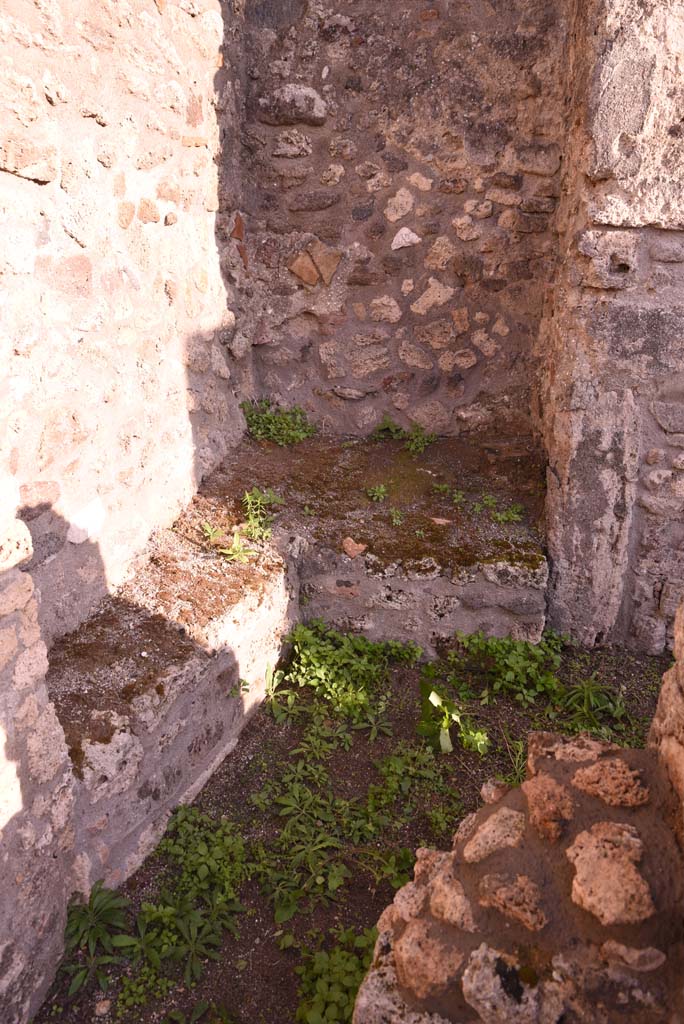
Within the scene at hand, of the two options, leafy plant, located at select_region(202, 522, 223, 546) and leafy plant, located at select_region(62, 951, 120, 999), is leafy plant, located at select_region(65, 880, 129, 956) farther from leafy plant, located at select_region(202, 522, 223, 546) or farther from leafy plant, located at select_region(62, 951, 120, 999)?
leafy plant, located at select_region(202, 522, 223, 546)

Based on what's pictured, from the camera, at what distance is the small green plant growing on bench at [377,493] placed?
3.66 m

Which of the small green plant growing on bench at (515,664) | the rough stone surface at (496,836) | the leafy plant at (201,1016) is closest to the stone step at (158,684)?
the leafy plant at (201,1016)

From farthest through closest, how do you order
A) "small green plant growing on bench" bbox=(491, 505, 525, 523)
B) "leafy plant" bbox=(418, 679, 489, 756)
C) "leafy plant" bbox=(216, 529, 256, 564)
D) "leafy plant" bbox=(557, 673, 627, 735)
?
"small green plant growing on bench" bbox=(491, 505, 525, 523) → "leafy plant" bbox=(216, 529, 256, 564) → "leafy plant" bbox=(557, 673, 627, 735) → "leafy plant" bbox=(418, 679, 489, 756)

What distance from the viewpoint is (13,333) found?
7.46 ft

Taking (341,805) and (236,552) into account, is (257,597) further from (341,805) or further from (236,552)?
(341,805)

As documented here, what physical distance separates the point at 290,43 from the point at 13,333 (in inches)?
95.6

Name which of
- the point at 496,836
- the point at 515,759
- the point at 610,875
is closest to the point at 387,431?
the point at 515,759

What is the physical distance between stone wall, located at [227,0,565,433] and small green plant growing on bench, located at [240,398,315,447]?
9cm

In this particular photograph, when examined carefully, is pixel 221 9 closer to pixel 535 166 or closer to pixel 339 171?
pixel 339 171

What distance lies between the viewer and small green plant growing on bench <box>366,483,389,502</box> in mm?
3662

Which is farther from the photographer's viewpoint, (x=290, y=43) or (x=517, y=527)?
(x=290, y=43)

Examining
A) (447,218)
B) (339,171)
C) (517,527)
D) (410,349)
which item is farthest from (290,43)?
(517,527)

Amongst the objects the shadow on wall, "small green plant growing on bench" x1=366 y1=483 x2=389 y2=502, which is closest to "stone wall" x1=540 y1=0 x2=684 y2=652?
"small green plant growing on bench" x1=366 y1=483 x2=389 y2=502

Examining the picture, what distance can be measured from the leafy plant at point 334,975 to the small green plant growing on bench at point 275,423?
2.49 m
